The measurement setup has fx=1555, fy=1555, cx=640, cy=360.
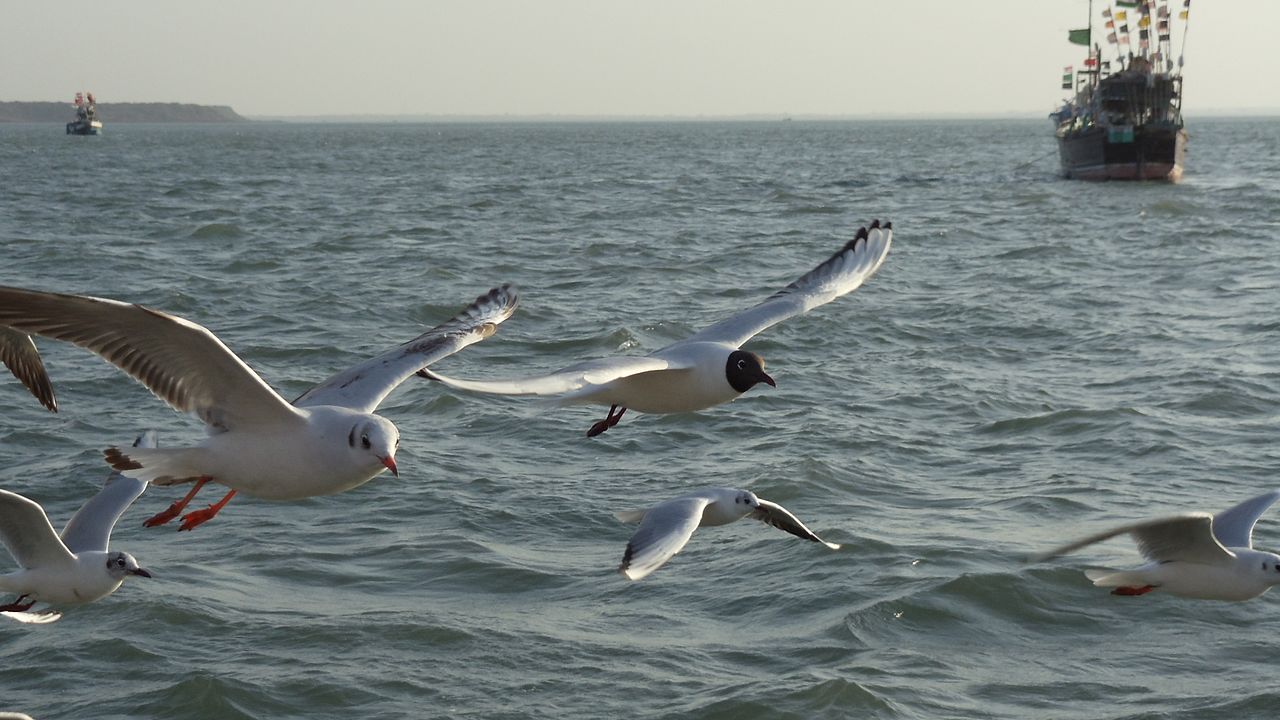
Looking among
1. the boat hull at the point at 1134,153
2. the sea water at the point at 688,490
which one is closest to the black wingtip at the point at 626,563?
the sea water at the point at 688,490

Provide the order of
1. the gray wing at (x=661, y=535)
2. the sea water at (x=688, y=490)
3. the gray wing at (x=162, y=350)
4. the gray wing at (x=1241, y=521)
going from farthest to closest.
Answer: the sea water at (x=688, y=490) < the gray wing at (x=1241, y=521) < the gray wing at (x=661, y=535) < the gray wing at (x=162, y=350)

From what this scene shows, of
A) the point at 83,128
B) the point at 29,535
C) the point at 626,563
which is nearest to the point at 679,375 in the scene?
the point at 626,563

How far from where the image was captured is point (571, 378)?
6.78 metres

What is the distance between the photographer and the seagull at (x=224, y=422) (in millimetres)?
5984

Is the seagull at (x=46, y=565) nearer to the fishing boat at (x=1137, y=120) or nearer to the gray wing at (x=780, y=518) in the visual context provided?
the gray wing at (x=780, y=518)

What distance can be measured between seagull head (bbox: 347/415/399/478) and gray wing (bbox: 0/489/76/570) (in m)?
2.29

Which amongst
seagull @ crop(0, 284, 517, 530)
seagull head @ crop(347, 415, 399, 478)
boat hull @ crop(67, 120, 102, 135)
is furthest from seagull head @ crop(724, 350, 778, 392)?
boat hull @ crop(67, 120, 102, 135)

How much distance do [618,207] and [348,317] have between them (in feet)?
76.5

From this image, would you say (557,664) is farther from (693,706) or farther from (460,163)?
(460,163)

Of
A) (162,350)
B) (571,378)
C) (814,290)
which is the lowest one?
(814,290)

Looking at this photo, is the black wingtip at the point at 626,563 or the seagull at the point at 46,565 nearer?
the black wingtip at the point at 626,563

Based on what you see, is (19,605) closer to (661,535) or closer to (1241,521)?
(661,535)

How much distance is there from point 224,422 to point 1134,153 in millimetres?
56341

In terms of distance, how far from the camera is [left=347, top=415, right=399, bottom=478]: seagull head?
20.1ft
